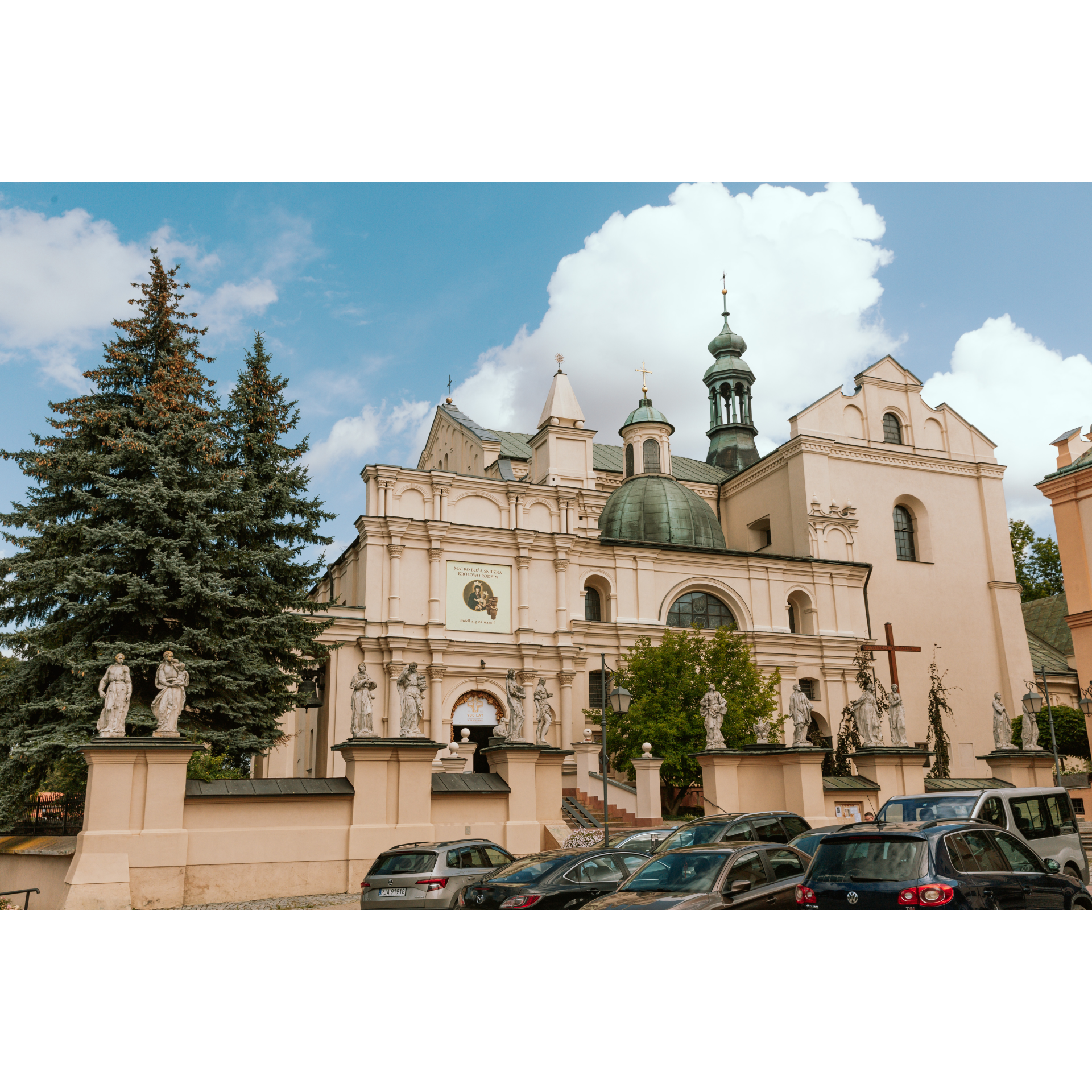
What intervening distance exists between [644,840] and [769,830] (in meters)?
2.37

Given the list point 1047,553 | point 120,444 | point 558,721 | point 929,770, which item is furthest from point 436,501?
point 1047,553

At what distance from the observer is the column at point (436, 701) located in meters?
34.2

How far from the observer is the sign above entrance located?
35.9 metres

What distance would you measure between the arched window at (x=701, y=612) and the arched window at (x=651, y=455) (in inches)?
330

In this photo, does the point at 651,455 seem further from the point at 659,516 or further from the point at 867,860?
the point at 867,860

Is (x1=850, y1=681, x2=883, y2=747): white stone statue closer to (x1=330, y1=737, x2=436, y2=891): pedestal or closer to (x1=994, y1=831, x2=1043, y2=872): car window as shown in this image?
(x1=330, y1=737, x2=436, y2=891): pedestal

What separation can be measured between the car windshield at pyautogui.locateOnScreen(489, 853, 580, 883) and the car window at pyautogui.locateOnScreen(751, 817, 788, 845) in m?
3.30

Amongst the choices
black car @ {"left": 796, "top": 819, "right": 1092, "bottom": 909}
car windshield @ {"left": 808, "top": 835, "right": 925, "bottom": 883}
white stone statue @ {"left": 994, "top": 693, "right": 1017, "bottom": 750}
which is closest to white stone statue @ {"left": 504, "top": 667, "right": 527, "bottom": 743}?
black car @ {"left": 796, "top": 819, "right": 1092, "bottom": 909}

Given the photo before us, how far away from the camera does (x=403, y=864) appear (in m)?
14.6

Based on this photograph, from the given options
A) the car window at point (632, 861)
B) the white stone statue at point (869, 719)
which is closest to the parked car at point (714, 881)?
the car window at point (632, 861)

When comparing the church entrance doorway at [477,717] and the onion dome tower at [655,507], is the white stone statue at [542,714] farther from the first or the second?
the onion dome tower at [655,507]

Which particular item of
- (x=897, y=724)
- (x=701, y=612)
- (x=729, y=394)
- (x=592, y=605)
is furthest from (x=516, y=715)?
(x=729, y=394)

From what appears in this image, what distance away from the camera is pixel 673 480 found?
146 feet

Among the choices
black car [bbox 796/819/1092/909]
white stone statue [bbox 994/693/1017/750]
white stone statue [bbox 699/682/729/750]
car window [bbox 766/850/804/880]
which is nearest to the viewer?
black car [bbox 796/819/1092/909]
